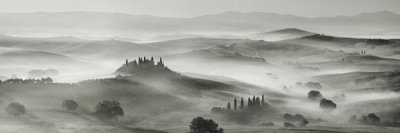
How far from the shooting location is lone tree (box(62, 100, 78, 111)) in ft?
543

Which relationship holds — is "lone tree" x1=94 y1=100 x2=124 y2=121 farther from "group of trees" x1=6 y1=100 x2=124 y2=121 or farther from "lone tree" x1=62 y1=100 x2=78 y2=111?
"lone tree" x1=62 y1=100 x2=78 y2=111

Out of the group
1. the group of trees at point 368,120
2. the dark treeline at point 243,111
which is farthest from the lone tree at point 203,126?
the group of trees at point 368,120

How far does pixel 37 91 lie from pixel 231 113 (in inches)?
2445

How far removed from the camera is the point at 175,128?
142m

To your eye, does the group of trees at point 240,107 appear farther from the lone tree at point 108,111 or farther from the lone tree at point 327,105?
the lone tree at point 108,111

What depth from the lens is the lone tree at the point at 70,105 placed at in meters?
166

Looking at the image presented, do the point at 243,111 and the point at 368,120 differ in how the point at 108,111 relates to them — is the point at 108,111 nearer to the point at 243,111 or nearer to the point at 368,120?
the point at 243,111

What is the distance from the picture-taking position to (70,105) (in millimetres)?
165625

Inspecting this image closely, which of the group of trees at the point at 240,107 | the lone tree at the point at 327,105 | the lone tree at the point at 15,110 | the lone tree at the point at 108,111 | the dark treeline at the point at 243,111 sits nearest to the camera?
the lone tree at the point at 15,110

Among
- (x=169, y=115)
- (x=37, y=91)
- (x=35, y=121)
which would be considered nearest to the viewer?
(x=35, y=121)

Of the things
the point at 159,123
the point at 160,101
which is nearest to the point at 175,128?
the point at 159,123

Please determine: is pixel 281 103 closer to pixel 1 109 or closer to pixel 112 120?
pixel 112 120

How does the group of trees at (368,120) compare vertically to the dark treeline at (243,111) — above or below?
below

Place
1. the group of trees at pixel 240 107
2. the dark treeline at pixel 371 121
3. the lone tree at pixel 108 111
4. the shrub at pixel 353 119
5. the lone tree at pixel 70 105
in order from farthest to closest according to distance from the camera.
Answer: the group of trees at pixel 240 107 → the lone tree at pixel 70 105 → the shrub at pixel 353 119 → the dark treeline at pixel 371 121 → the lone tree at pixel 108 111
